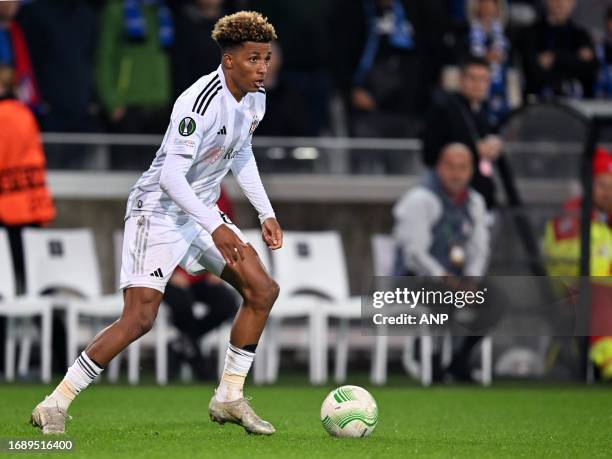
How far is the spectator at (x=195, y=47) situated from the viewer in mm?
15094

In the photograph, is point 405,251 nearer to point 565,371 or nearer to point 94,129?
point 565,371

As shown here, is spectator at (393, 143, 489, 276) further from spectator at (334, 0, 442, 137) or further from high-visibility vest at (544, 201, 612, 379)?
spectator at (334, 0, 442, 137)

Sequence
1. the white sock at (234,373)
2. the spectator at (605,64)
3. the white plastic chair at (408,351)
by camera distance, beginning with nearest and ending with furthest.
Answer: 1. the white sock at (234,373)
2. the white plastic chair at (408,351)
3. the spectator at (605,64)

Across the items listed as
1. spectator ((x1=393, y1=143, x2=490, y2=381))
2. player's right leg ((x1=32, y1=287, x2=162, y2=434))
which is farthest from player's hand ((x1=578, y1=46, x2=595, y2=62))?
player's right leg ((x1=32, y1=287, x2=162, y2=434))

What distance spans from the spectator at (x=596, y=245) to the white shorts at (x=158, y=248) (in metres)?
6.12

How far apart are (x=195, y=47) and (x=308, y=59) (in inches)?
54.4

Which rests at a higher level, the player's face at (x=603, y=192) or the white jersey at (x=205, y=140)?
the white jersey at (x=205, y=140)

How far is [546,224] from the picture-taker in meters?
14.6

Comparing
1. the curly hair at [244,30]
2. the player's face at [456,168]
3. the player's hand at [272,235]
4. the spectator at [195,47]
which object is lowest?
the player's face at [456,168]

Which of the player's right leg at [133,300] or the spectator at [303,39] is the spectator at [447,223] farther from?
the player's right leg at [133,300]

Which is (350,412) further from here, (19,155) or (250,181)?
(19,155)

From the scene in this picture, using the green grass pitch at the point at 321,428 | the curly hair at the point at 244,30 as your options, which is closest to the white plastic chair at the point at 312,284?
the green grass pitch at the point at 321,428

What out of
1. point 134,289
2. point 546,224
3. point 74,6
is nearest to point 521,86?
point 546,224

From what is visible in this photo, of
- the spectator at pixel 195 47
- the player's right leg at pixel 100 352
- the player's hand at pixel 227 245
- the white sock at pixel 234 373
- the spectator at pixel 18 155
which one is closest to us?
the player's hand at pixel 227 245
